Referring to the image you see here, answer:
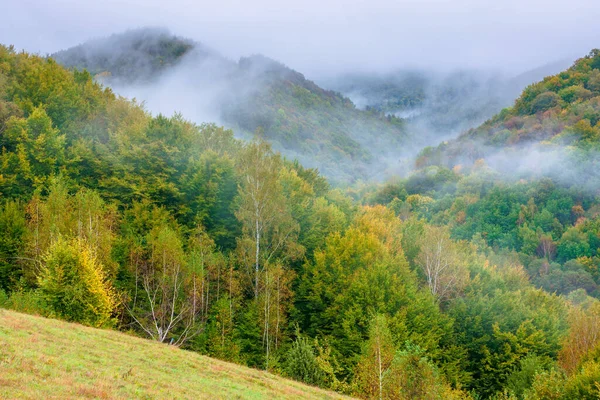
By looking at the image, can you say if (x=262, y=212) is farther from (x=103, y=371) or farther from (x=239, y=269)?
(x=103, y=371)

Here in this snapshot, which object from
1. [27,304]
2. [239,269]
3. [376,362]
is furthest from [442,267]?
[27,304]

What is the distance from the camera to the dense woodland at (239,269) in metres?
36.8

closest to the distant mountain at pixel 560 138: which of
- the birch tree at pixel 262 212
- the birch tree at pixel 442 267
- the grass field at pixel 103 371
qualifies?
the birch tree at pixel 442 267

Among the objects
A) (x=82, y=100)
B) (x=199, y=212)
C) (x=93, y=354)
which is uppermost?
(x=82, y=100)

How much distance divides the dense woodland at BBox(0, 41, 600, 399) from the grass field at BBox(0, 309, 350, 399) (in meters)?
8.98

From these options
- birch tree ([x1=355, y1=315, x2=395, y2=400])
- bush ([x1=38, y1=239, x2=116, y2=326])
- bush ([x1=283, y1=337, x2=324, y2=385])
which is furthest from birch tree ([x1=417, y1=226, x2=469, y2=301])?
bush ([x1=38, y1=239, x2=116, y2=326])

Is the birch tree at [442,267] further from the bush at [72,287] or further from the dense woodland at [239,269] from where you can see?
the bush at [72,287]

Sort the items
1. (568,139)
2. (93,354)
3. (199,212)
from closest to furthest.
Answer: (93,354) → (199,212) → (568,139)

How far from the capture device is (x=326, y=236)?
189 ft

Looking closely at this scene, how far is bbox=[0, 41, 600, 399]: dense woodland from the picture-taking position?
3681 cm

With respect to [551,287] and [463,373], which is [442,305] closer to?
[463,373]

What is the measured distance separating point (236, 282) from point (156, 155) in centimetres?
2071

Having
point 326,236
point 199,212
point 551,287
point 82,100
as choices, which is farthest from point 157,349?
point 551,287

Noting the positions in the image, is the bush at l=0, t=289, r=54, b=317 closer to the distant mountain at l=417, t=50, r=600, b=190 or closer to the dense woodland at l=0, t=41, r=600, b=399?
the dense woodland at l=0, t=41, r=600, b=399
